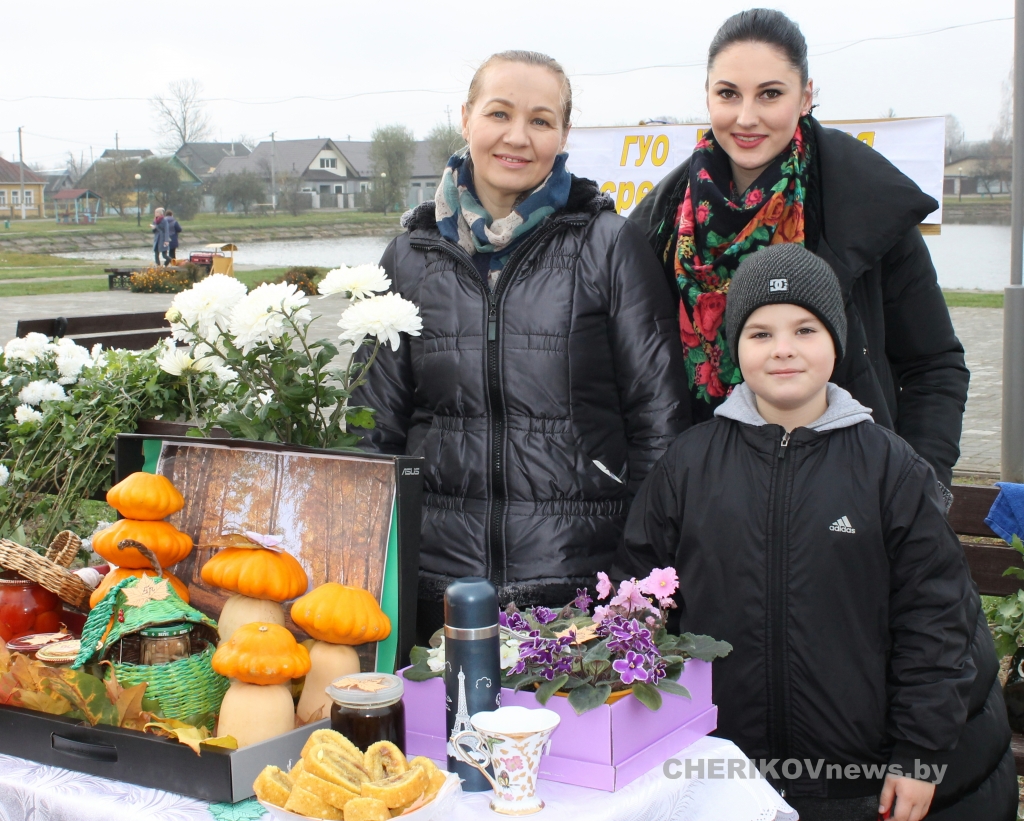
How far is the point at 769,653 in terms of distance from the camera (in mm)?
1941

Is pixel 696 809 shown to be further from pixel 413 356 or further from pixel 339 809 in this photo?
pixel 413 356

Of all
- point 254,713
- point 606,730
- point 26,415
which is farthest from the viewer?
point 26,415

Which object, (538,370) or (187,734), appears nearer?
(187,734)

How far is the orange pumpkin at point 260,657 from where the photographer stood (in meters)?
1.58

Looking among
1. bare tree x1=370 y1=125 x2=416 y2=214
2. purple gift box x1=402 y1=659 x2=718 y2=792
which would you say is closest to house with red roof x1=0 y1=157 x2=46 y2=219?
bare tree x1=370 y1=125 x2=416 y2=214

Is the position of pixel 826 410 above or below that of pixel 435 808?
above

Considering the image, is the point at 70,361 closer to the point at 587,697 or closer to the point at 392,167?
the point at 587,697

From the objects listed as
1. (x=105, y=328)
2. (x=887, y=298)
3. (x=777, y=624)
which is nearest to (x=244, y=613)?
(x=777, y=624)

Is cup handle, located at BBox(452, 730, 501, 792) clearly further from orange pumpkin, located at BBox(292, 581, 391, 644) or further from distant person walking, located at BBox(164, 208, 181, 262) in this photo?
distant person walking, located at BBox(164, 208, 181, 262)

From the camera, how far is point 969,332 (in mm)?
16609

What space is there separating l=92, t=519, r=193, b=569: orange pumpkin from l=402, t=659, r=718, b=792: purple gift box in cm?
58

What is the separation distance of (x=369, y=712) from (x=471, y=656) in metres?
0.16

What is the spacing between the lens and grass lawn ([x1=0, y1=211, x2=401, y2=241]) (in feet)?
183

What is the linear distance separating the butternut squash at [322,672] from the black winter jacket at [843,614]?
0.69 m
